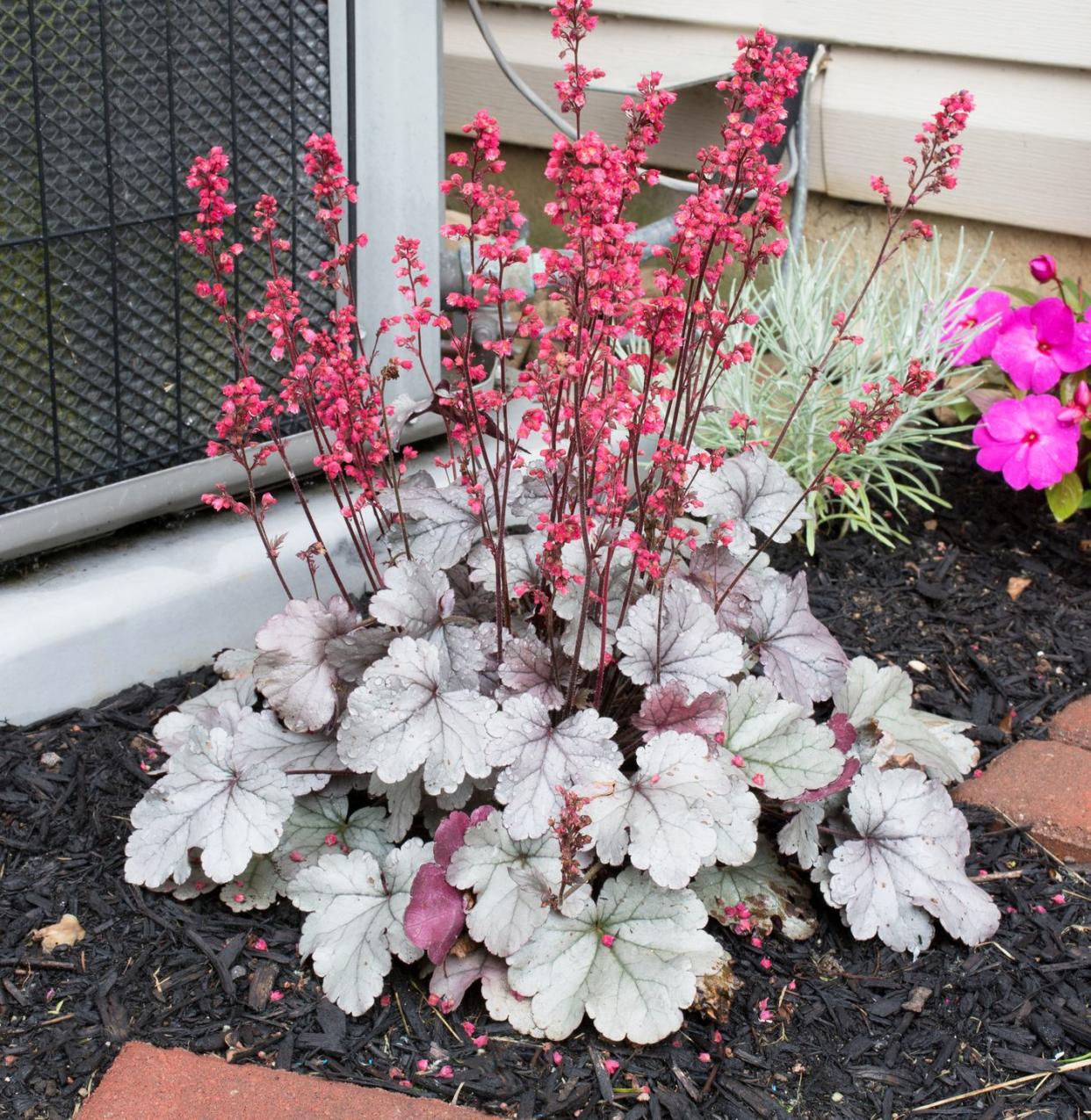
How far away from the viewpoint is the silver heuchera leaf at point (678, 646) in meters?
1.79

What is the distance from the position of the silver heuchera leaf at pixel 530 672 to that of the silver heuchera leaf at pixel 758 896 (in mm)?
376

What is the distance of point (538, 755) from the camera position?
169cm

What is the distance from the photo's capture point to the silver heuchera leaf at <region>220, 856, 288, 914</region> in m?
1.85

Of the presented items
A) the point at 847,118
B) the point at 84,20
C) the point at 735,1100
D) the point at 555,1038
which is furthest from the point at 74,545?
the point at 847,118

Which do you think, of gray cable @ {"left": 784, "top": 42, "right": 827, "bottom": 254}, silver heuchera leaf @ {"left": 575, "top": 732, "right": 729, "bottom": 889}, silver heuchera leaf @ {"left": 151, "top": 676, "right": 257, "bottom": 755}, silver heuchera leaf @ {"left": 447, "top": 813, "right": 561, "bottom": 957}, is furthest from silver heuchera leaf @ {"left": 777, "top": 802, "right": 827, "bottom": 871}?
gray cable @ {"left": 784, "top": 42, "right": 827, "bottom": 254}

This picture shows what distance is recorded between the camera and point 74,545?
7.98 feet

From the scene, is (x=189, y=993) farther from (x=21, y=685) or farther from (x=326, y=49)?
(x=326, y=49)

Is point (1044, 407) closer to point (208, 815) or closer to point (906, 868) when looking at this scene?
point (906, 868)

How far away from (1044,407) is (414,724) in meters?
1.69

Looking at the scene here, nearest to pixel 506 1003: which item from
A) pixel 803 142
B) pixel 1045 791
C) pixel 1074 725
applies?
pixel 1045 791

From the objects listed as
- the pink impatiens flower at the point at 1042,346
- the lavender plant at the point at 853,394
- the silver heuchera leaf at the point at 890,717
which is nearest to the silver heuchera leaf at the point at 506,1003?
the silver heuchera leaf at the point at 890,717

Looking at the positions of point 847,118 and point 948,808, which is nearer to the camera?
point 948,808

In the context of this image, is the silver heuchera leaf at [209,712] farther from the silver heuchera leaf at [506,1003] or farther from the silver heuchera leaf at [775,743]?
the silver heuchera leaf at [775,743]

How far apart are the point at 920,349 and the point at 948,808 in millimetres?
1347
